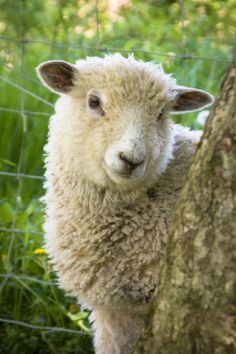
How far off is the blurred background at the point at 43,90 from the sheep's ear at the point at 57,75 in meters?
0.48

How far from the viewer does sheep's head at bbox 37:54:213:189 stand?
8.72 feet

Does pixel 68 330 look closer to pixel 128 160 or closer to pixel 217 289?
pixel 128 160

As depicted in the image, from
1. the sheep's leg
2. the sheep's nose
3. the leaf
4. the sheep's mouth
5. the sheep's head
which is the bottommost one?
the sheep's leg

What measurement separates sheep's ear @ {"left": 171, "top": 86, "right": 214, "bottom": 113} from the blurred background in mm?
379

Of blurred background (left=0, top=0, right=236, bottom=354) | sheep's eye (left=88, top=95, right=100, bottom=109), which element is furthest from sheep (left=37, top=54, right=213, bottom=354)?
blurred background (left=0, top=0, right=236, bottom=354)

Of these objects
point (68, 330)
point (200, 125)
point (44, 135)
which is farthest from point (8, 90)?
point (68, 330)

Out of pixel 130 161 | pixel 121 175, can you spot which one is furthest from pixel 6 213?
pixel 130 161

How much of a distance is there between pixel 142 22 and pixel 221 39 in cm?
87

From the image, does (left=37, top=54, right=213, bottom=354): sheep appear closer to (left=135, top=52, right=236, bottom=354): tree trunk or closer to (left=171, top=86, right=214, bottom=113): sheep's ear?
(left=171, top=86, right=214, bottom=113): sheep's ear

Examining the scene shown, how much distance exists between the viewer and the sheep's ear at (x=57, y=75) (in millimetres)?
2928

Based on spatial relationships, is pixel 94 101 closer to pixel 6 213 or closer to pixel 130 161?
pixel 130 161

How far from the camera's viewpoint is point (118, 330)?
2879mm

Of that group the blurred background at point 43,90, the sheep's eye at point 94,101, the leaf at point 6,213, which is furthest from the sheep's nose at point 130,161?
the leaf at point 6,213

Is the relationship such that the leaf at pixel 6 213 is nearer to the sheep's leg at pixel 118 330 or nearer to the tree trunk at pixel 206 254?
the sheep's leg at pixel 118 330
